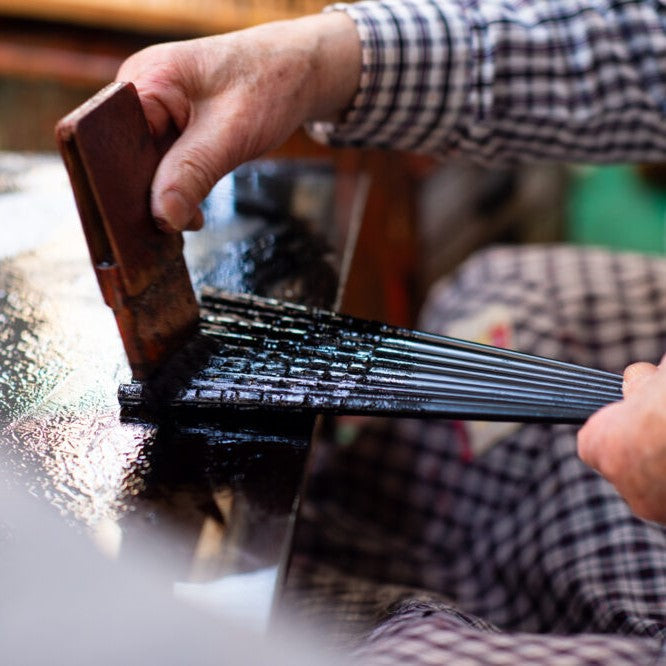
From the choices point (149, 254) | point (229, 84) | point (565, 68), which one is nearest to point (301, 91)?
point (229, 84)

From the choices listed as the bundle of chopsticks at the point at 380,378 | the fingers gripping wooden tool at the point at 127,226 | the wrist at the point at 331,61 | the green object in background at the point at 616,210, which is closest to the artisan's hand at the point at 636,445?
the bundle of chopsticks at the point at 380,378

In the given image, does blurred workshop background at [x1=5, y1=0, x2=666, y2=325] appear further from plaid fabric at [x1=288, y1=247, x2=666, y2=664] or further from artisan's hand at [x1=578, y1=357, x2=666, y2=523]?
artisan's hand at [x1=578, y1=357, x2=666, y2=523]

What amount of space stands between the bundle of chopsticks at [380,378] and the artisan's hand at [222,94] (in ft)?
0.60

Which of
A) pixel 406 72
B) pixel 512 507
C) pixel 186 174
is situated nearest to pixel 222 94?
pixel 186 174

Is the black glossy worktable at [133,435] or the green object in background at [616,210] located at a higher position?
the black glossy worktable at [133,435]

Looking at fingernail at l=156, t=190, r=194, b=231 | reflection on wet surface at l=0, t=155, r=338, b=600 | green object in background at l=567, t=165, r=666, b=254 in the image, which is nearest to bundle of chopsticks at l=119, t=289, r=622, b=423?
reflection on wet surface at l=0, t=155, r=338, b=600

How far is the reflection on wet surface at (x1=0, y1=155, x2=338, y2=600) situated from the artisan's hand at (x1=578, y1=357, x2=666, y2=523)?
301 millimetres

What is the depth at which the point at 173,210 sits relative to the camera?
0.84 metres

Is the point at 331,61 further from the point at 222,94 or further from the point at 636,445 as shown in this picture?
the point at 636,445

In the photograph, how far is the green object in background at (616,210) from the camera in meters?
3.27

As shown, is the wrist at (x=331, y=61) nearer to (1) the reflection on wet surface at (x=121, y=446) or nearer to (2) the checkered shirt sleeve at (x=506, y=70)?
(2) the checkered shirt sleeve at (x=506, y=70)

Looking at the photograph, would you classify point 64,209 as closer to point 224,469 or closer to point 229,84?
point 229,84

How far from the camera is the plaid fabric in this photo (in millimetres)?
1004

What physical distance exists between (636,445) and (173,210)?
0.55m
